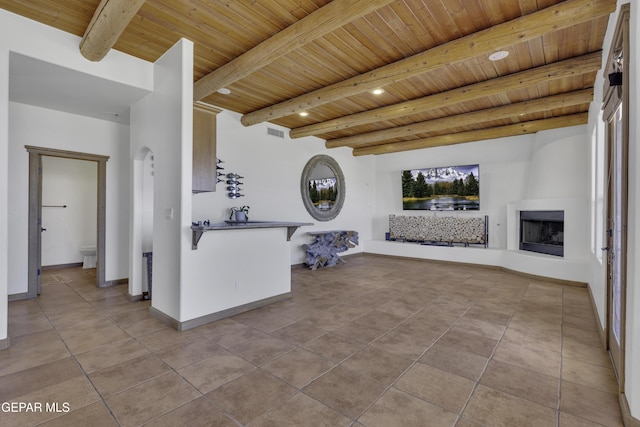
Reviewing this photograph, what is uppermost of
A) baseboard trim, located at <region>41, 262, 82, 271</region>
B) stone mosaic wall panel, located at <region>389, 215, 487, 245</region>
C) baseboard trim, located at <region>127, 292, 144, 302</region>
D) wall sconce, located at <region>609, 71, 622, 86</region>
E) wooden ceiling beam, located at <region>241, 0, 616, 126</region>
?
wooden ceiling beam, located at <region>241, 0, 616, 126</region>

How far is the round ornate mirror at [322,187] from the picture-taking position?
274 inches

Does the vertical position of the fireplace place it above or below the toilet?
above

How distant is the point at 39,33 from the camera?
293 centimetres

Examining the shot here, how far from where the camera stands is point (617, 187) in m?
2.42

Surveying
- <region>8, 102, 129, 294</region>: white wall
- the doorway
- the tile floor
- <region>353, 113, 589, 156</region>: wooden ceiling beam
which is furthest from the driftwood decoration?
the doorway

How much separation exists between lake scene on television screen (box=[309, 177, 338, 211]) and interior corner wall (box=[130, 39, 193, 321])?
3860mm

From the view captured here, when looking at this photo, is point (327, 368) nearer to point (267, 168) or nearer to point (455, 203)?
point (267, 168)

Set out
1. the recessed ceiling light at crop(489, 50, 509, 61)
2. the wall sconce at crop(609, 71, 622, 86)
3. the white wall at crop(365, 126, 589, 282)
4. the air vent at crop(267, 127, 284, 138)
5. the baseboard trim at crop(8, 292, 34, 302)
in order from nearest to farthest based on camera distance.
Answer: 1. the wall sconce at crop(609, 71, 622, 86)
2. the recessed ceiling light at crop(489, 50, 509, 61)
3. the baseboard trim at crop(8, 292, 34, 302)
4. the white wall at crop(365, 126, 589, 282)
5. the air vent at crop(267, 127, 284, 138)

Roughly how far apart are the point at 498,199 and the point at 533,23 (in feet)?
16.0

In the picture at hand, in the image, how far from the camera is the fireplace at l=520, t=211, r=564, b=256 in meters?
5.54

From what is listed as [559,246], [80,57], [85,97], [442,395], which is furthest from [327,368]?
[559,246]

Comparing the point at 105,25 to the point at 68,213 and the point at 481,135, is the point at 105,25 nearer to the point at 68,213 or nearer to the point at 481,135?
the point at 68,213

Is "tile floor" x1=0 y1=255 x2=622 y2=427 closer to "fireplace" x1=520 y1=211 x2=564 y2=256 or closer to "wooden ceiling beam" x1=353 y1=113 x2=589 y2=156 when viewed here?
"fireplace" x1=520 y1=211 x2=564 y2=256

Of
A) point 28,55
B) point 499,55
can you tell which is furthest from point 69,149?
point 499,55
